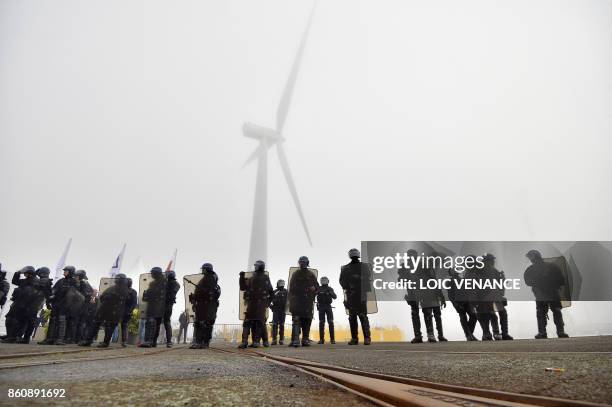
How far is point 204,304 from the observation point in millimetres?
8094

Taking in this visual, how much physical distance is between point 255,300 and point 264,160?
28.6m

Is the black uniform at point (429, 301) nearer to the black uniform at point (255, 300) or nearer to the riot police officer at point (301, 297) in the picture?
the riot police officer at point (301, 297)

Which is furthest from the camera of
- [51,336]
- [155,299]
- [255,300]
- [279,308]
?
[279,308]

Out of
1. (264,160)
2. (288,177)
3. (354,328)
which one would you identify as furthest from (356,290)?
(264,160)

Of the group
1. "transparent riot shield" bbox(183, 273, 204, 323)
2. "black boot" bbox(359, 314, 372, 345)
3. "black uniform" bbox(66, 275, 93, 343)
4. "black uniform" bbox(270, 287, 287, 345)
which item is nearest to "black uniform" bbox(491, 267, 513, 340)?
"black boot" bbox(359, 314, 372, 345)

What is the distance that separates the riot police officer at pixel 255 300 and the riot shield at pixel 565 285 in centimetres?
743

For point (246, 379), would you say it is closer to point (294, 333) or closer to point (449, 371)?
point (449, 371)

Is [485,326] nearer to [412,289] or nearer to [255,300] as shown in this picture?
[412,289]

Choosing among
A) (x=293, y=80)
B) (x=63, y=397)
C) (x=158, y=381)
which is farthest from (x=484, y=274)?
(x=293, y=80)

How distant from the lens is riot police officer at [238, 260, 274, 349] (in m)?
8.43

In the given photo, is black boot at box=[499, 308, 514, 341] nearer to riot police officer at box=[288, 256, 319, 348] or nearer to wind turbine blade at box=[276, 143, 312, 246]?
riot police officer at box=[288, 256, 319, 348]

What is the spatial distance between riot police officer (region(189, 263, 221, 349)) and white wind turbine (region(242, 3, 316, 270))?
2321 cm

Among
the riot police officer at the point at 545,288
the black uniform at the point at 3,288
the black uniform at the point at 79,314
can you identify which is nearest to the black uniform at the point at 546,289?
the riot police officer at the point at 545,288

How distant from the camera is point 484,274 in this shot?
9.91 metres
